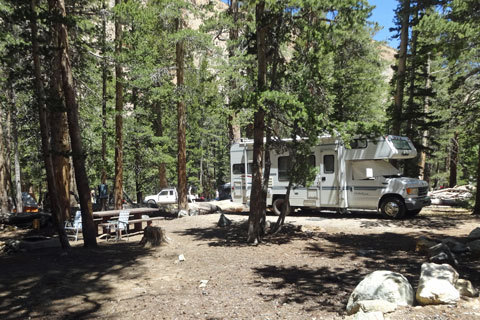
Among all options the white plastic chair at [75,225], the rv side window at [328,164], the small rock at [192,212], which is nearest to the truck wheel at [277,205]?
the rv side window at [328,164]

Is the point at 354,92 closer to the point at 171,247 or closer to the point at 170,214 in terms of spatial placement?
the point at 170,214

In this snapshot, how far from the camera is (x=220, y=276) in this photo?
19.5 ft

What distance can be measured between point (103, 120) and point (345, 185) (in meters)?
10.8

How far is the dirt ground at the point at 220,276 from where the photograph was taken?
4.39 metres

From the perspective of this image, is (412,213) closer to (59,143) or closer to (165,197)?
(59,143)

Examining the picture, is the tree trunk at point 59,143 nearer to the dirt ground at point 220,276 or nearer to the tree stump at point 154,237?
the dirt ground at point 220,276

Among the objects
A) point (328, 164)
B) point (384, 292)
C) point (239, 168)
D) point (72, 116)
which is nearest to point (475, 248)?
point (384, 292)

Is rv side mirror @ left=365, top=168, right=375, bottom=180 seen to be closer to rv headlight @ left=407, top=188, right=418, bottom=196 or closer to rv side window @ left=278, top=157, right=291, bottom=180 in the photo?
rv headlight @ left=407, top=188, right=418, bottom=196

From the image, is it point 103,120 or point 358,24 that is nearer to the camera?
point 358,24

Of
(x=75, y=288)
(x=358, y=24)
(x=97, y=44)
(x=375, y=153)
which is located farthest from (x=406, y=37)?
(x=75, y=288)

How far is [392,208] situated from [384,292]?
27.1 feet

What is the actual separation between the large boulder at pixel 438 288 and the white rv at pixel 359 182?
22.4ft

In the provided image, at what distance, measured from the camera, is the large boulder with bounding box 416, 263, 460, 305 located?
3.99m

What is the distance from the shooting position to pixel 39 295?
16.3 feet
